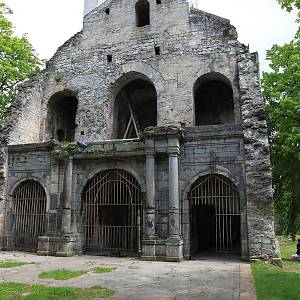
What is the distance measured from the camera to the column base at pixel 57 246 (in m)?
12.3

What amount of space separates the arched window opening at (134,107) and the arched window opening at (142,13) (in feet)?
8.88

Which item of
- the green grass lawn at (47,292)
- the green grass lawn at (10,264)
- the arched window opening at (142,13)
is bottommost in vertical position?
the green grass lawn at (10,264)

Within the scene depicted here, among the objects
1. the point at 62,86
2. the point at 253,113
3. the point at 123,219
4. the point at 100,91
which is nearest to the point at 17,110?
the point at 62,86

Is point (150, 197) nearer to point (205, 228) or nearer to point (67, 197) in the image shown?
point (67, 197)

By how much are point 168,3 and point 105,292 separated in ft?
43.6

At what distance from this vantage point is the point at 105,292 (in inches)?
247

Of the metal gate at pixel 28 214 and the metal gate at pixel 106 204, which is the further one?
the metal gate at pixel 28 214

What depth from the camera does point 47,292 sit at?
241 inches

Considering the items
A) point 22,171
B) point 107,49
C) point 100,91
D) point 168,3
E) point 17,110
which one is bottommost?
point 22,171

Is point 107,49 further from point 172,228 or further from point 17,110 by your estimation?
point 172,228

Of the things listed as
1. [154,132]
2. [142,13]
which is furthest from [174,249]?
[142,13]

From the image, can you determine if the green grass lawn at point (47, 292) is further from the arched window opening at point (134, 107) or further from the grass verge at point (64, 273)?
the arched window opening at point (134, 107)

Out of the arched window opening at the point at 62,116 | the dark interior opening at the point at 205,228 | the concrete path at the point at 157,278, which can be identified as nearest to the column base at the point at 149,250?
the concrete path at the point at 157,278

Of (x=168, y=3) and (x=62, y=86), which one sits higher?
(x=168, y=3)
